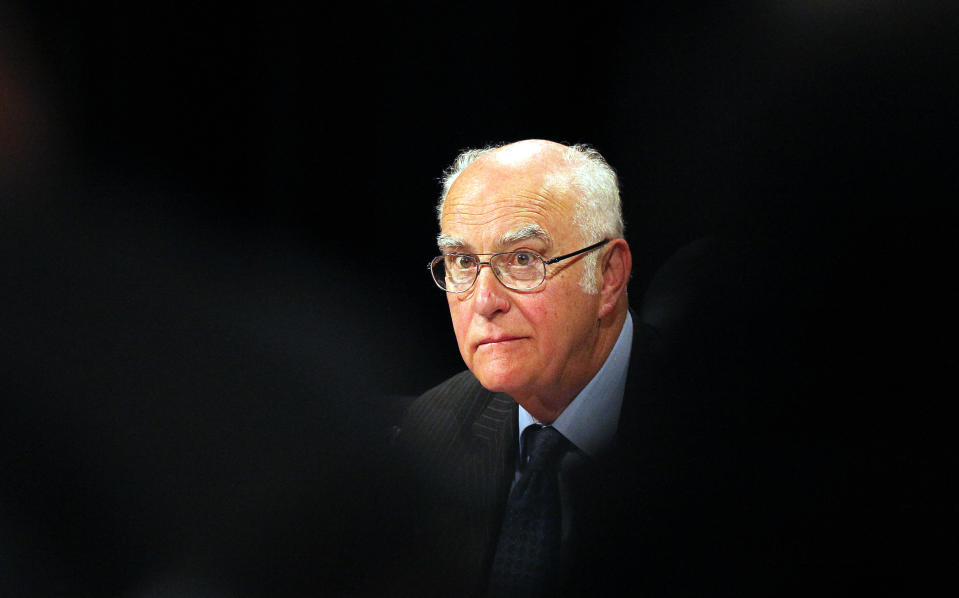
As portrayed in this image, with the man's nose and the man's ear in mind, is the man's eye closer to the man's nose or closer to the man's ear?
the man's nose

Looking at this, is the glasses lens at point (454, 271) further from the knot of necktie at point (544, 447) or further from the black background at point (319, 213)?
the knot of necktie at point (544, 447)

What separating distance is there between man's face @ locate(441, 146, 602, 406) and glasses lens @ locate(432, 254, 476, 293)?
3 cm

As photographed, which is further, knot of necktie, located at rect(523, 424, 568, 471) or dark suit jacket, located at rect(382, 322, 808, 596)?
knot of necktie, located at rect(523, 424, 568, 471)

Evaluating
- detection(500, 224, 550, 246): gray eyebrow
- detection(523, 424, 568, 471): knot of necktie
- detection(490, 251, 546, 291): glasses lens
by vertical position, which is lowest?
detection(523, 424, 568, 471): knot of necktie

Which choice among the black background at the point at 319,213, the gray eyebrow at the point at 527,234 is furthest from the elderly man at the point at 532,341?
the black background at the point at 319,213

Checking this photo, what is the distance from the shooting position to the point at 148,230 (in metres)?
2.81

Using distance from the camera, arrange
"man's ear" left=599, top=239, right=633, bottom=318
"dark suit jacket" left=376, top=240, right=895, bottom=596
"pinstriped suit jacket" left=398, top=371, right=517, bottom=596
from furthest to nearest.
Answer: "pinstriped suit jacket" left=398, top=371, right=517, bottom=596, "man's ear" left=599, top=239, right=633, bottom=318, "dark suit jacket" left=376, top=240, right=895, bottom=596

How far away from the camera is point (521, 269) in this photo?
2.10 m

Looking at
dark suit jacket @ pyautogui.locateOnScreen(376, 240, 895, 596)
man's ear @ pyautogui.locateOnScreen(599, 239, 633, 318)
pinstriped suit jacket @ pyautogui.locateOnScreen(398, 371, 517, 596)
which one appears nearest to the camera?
dark suit jacket @ pyautogui.locateOnScreen(376, 240, 895, 596)

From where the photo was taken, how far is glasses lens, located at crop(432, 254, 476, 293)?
7.12ft

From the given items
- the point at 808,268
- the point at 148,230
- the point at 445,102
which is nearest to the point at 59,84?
the point at 148,230

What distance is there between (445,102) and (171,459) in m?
1.35

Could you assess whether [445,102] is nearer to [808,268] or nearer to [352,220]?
[352,220]

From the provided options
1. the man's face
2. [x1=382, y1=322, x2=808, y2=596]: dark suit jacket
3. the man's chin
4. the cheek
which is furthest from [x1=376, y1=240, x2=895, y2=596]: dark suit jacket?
the cheek
